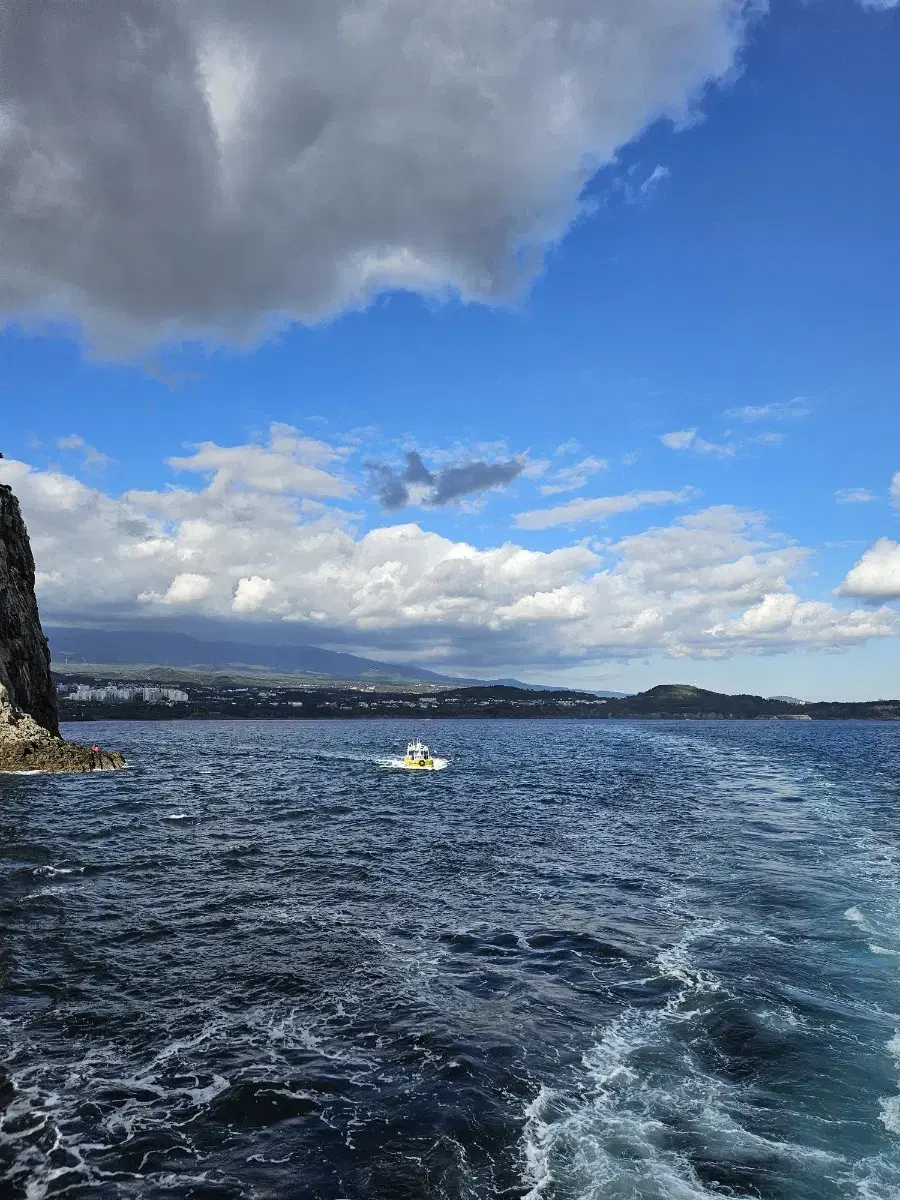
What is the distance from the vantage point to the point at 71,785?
80.3 metres

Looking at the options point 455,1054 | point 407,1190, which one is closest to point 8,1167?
point 407,1190

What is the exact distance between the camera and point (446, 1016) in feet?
79.7

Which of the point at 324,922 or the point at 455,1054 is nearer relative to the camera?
the point at 455,1054

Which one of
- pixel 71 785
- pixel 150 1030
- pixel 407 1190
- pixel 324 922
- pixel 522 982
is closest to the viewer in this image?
pixel 407 1190

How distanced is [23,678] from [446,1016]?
352 ft

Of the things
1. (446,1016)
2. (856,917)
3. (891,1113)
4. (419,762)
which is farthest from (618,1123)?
(419,762)

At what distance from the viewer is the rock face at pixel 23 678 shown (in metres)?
93.6

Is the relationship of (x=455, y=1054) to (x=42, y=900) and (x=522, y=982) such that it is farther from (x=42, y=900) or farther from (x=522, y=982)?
(x=42, y=900)

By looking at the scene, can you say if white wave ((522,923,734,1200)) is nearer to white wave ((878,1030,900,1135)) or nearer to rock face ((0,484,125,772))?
white wave ((878,1030,900,1135))

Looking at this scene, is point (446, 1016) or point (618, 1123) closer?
point (618, 1123)

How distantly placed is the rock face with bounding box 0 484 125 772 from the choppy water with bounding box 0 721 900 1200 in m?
44.2

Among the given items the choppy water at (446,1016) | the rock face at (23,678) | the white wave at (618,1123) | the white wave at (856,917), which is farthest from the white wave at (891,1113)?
the rock face at (23,678)

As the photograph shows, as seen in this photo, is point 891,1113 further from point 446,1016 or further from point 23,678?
point 23,678

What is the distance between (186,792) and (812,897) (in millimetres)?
66649
